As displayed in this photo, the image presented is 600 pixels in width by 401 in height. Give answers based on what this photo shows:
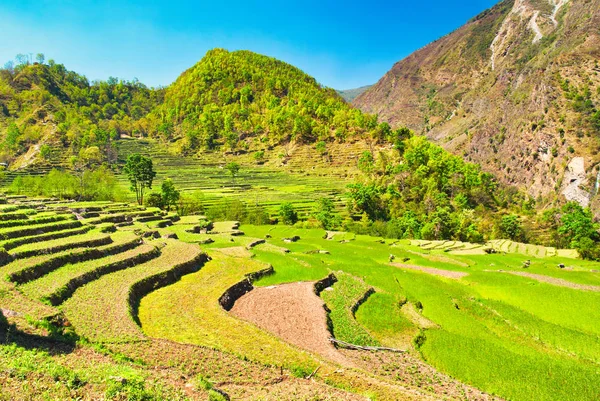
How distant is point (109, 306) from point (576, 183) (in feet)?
489

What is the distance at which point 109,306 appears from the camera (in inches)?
722

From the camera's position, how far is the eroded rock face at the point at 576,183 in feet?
391

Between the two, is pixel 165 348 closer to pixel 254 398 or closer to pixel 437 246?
pixel 254 398

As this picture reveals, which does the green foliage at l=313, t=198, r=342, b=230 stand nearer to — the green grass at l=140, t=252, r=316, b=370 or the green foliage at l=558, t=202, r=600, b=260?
the green foliage at l=558, t=202, r=600, b=260

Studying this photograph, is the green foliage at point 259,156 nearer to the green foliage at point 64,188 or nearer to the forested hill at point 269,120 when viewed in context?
the forested hill at point 269,120

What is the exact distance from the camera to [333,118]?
158875mm

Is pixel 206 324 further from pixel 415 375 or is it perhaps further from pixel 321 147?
pixel 321 147

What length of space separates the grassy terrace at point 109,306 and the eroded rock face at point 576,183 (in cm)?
13812

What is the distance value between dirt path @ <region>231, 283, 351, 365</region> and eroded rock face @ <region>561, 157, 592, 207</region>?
130752 millimetres

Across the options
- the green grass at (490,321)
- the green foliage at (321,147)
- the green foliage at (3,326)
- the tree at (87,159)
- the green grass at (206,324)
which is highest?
the green foliage at (321,147)

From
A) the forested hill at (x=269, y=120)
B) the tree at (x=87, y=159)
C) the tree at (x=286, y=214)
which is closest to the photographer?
the tree at (x=286, y=214)

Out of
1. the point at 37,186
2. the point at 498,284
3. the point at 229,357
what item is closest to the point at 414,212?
the point at 498,284

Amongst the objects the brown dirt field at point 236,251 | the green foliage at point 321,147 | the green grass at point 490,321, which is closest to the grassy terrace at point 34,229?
the brown dirt field at point 236,251

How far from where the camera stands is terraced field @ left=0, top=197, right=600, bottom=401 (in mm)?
12055
